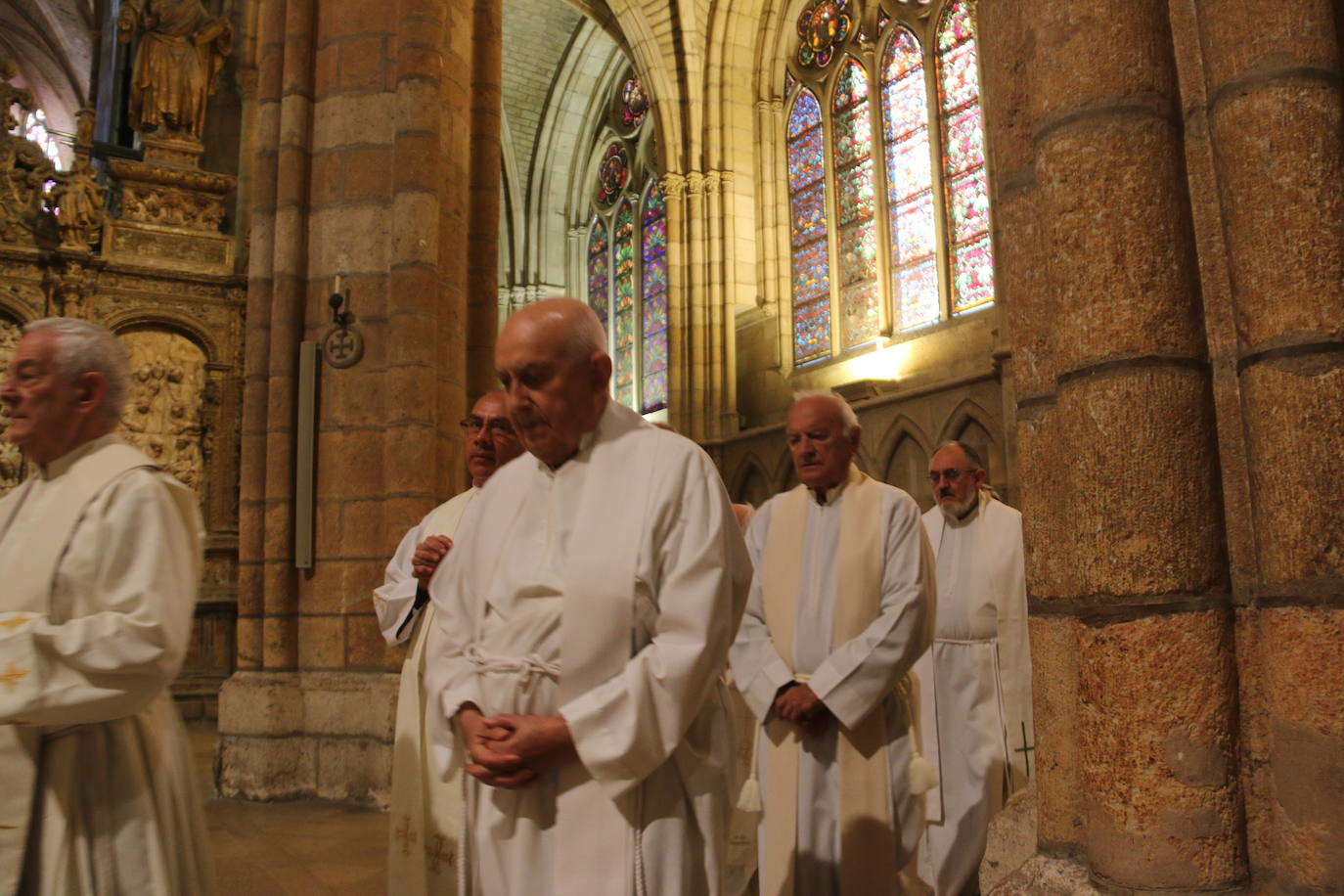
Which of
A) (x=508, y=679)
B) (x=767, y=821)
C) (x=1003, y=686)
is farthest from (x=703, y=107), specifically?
(x=508, y=679)

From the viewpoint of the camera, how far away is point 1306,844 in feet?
6.40

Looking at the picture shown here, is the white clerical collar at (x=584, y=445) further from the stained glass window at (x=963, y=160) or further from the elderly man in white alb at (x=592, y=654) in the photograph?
the stained glass window at (x=963, y=160)

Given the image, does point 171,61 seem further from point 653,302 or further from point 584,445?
point 584,445

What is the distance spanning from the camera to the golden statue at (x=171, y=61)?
10.9 metres

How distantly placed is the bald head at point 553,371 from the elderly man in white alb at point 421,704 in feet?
3.78

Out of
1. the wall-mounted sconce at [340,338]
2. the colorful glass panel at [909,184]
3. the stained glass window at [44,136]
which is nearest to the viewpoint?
the wall-mounted sconce at [340,338]

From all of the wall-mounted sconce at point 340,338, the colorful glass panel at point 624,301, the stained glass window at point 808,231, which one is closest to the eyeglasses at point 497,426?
the wall-mounted sconce at point 340,338

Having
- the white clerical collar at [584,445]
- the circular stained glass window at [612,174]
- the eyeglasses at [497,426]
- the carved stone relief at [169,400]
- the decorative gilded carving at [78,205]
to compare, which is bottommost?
the white clerical collar at [584,445]

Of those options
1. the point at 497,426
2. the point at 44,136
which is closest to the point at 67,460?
the point at 497,426

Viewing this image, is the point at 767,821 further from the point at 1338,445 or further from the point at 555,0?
the point at 555,0

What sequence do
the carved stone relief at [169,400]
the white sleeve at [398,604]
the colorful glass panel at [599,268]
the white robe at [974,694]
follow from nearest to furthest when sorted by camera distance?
the white sleeve at [398,604]
the white robe at [974,694]
the carved stone relief at [169,400]
the colorful glass panel at [599,268]

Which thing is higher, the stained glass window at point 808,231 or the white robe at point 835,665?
the stained glass window at point 808,231

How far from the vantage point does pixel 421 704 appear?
3.46 meters

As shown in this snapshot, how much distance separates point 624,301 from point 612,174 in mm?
2457
